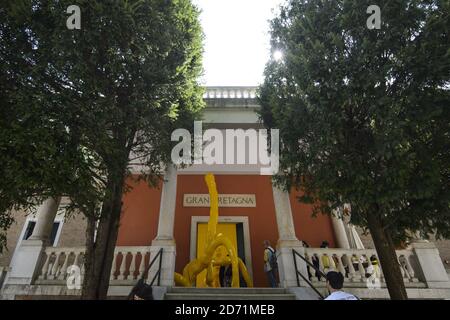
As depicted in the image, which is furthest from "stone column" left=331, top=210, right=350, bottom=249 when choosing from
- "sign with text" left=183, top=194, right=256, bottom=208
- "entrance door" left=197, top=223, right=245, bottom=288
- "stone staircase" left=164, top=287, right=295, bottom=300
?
"stone staircase" left=164, top=287, right=295, bottom=300

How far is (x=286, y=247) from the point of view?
28.6 ft

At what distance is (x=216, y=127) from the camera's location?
10.2m

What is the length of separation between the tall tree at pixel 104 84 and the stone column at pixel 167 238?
2134mm

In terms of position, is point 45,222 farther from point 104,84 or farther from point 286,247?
point 286,247

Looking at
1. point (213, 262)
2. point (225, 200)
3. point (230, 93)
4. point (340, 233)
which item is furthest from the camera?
point (225, 200)

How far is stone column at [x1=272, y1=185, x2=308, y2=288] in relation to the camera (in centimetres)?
823

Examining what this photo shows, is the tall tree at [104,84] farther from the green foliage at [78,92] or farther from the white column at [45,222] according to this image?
the white column at [45,222]

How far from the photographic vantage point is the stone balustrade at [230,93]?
36.6 feet

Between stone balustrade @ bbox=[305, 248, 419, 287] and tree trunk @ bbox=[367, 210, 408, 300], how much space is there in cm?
271

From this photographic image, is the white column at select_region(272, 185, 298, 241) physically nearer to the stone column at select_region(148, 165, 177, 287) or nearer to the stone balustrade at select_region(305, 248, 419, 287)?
the stone balustrade at select_region(305, 248, 419, 287)

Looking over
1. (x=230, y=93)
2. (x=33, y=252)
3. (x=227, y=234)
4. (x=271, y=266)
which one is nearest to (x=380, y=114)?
(x=271, y=266)

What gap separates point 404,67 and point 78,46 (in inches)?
229

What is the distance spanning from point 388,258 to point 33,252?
8770 mm

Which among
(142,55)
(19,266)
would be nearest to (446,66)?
(142,55)
